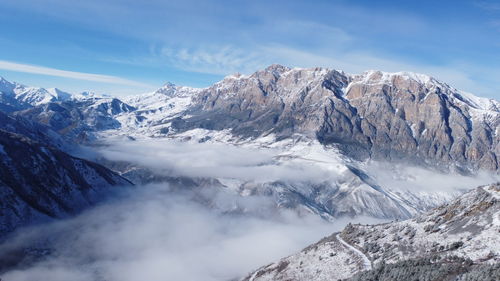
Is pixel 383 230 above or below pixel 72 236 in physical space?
above

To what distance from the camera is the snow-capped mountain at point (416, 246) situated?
56.9 meters

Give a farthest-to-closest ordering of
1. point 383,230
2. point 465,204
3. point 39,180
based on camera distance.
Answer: point 39,180 → point 383,230 → point 465,204

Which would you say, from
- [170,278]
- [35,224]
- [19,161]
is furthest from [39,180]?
[170,278]

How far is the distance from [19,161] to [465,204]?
198 metres

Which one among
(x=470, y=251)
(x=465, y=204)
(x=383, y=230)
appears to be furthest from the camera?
(x=383, y=230)

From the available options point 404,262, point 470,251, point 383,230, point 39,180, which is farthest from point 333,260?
point 39,180

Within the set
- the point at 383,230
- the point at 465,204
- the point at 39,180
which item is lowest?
the point at 39,180

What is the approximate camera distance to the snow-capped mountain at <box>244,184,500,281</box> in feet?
187

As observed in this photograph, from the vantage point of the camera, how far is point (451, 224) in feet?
237

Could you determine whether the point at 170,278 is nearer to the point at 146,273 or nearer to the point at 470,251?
the point at 146,273

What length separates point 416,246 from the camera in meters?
69.1

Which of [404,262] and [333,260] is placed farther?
[333,260]

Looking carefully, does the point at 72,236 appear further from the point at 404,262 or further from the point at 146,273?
the point at 404,262

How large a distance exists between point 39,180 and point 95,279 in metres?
68.9
